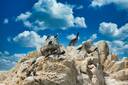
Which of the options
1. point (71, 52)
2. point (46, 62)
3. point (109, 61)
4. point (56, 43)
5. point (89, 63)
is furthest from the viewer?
point (109, 61)

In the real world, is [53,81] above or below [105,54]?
below

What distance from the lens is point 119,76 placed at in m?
50.2

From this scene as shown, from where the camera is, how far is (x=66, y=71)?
37.5 meters

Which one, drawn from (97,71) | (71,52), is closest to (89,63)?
(97,71)

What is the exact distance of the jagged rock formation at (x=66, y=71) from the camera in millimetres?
36375

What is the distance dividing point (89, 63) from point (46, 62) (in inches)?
337

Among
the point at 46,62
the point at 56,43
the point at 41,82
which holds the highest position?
the point at 56,43

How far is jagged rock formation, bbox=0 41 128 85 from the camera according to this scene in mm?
36375

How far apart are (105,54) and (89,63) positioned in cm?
1361

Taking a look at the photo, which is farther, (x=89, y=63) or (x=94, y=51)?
(x=94, y=51)

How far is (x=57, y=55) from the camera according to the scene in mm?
39469

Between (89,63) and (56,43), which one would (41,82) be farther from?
(89,63)

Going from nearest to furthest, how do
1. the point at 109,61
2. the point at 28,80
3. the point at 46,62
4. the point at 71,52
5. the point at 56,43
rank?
the point at 28,80
the point at 46,62
the point at 56,43
the point at 71,52
the point at 109,61

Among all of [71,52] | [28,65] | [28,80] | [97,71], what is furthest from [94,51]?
[28,80]
